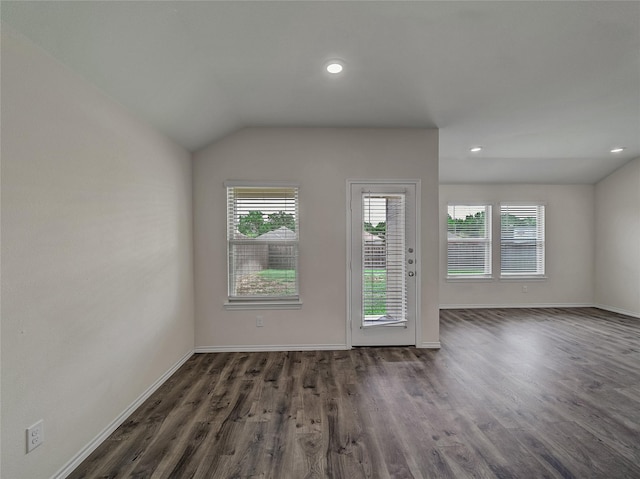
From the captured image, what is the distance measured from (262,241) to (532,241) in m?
5.29

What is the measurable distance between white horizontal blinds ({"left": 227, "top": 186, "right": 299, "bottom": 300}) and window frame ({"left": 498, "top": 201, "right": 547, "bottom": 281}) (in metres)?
4.38

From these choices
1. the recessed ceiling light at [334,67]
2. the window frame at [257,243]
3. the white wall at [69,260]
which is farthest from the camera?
the window frame at [257,243]

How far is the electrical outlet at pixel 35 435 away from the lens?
1.45 metres

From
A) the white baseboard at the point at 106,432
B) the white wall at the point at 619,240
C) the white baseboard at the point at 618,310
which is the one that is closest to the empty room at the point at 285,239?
the white baseboard at the point at 106,432

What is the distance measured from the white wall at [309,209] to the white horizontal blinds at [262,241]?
4.3 inches

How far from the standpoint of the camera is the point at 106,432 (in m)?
1.98

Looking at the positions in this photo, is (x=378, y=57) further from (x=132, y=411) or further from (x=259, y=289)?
(x=132, y=411)

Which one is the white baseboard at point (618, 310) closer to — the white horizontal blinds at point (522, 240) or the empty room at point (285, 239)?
the empty room at point (285, 239)

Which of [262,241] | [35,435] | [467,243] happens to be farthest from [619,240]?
[35,435]

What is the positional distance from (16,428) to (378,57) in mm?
3013

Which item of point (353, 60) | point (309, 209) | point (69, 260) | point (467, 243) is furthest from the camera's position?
point (467, 243)

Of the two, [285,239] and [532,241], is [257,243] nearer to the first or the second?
[285,239]

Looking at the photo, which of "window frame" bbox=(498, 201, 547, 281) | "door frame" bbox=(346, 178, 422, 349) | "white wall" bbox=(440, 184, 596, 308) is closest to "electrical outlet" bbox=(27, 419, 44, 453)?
"door frame" bbox=(346, 178, 422, 349)

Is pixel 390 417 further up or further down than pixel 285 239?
further down
